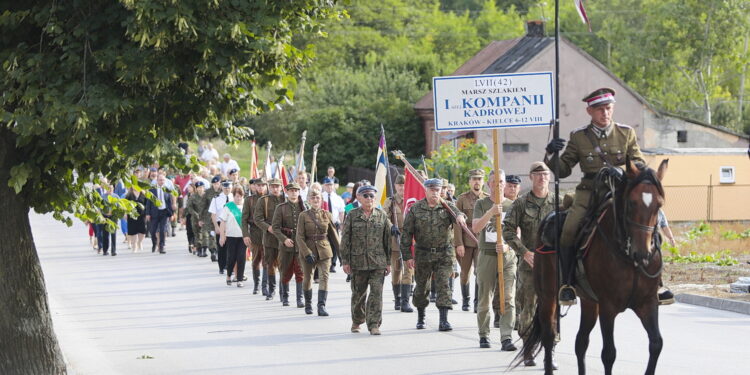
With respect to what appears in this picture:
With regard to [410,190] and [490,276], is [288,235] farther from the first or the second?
[490,276]

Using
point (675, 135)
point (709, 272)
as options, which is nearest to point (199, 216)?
point (709, 272)

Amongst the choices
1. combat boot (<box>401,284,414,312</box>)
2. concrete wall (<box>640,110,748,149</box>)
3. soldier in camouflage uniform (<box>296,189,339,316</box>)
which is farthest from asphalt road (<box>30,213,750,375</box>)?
concrete wall (<box>640,110,748,149</box>)

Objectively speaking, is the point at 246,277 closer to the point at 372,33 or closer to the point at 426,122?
the point at 426,122

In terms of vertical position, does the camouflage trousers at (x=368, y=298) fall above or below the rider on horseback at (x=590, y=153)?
below

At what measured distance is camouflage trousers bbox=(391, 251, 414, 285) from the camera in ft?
54.7

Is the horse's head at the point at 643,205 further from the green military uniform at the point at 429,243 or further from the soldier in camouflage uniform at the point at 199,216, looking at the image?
the soldier in camouflage uniform at the point at 199,216

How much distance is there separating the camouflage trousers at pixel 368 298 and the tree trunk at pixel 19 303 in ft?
13.4

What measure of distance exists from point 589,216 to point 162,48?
371cm

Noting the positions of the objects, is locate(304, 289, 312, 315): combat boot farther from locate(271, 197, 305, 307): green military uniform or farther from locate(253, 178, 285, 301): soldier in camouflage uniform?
locate(253, 178, 285, 301): soldier in camouflage uniform

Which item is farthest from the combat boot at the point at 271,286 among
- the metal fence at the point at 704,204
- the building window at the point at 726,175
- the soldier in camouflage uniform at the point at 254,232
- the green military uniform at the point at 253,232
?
the building window at the point at 726,175

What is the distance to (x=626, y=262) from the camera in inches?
372

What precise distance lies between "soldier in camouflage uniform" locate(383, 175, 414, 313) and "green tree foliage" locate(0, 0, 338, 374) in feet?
20.4

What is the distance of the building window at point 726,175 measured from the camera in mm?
42250

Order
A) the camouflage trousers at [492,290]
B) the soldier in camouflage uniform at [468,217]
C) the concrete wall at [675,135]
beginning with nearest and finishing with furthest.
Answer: the camouflage trousers at [492,290], the soldier in camouflage uniform at [468,217], the concrete wall at [675,135]
